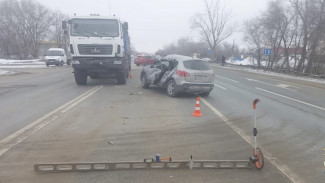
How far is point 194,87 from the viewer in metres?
13.9

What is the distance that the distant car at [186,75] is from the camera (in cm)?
1377

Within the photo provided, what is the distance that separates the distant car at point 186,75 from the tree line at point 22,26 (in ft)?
264

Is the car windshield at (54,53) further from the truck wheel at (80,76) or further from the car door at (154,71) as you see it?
the car door at (154,71)

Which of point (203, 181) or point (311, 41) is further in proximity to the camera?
point (311, 41)

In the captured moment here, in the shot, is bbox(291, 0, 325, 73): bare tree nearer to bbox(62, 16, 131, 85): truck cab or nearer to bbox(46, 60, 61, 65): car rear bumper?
bbox(62, 16, 131, 85): truck cab

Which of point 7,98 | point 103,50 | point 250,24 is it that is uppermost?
point 250,24

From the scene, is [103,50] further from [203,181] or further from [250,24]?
[250,24]

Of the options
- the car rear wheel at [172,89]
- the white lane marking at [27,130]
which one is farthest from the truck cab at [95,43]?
the white lane marking at [27,130]

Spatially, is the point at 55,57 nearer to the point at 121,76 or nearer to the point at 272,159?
the point at 121,76

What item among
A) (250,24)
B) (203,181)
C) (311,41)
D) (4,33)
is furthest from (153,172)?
(4,33)

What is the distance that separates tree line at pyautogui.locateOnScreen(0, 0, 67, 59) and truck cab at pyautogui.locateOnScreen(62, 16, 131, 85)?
252 feet

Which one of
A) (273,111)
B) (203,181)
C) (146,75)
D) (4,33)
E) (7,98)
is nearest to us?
(203,181)

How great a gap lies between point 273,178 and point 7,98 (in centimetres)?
1116

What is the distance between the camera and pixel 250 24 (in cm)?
6569
